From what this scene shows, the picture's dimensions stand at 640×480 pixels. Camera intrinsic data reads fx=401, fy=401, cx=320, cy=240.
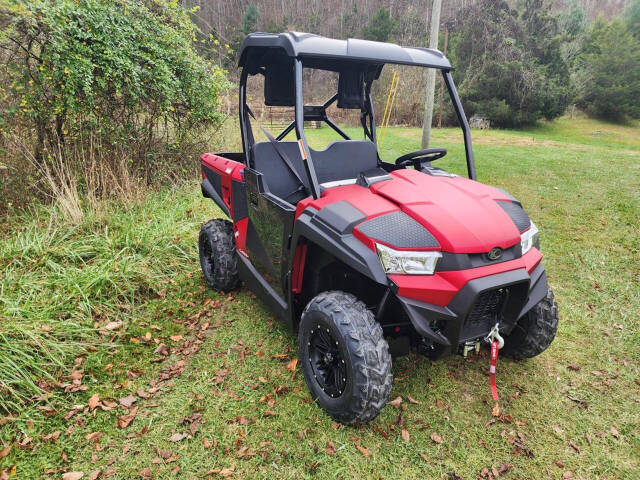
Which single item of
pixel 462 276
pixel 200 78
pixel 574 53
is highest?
pixel 574 53

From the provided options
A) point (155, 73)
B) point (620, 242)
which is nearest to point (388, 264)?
point (620, 242)

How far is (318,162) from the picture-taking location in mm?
2820

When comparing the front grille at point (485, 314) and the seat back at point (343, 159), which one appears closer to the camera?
the front grille at point (485, 314)

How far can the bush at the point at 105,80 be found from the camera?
14.0 ft

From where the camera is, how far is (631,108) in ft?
63.8

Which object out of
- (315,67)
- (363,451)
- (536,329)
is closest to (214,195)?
(315,67)

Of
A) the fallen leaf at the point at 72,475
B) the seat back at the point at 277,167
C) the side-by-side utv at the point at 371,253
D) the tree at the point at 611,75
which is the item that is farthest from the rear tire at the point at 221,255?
the tree at the point at 611,75

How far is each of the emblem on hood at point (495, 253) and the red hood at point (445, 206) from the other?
0.02 meters

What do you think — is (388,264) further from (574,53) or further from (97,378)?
(574,53)

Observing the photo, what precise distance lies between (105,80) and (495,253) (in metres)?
4.87

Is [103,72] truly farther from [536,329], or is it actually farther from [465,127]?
[536,329]

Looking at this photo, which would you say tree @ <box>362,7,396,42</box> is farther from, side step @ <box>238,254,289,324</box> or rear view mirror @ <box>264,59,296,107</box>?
side step @ <box>238,254,289,324</box>

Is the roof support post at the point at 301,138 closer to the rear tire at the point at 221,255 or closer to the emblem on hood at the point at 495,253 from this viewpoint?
the emblem on hood at the point at 495,253

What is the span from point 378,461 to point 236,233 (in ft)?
6.48
